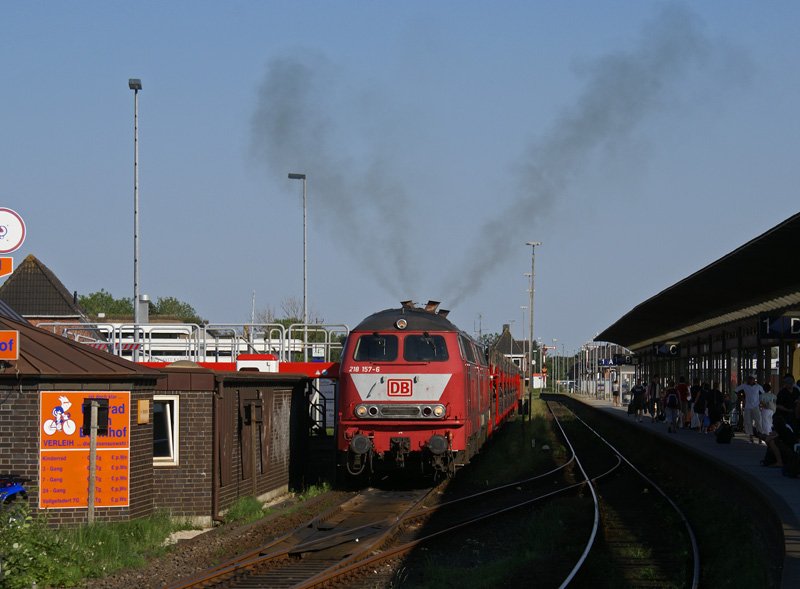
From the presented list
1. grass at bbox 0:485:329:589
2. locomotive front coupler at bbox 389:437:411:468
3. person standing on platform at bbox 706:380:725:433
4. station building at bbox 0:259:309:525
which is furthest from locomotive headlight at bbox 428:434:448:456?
person standing on platform at bbox 706:380:725:433

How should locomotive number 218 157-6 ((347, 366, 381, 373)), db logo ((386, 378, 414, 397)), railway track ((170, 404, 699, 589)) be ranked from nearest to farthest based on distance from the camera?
1. railway track ((170, 404, 699, 589))
2. db logo ((386, 378, 414, 397))
3. locomotive number 218 157-6 ((347, 366, 381, 373))

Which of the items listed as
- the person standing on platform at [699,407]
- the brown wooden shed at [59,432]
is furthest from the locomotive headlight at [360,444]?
the person standing on platform at [699,407]

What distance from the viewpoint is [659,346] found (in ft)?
131

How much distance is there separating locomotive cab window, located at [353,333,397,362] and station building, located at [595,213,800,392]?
6.55 m

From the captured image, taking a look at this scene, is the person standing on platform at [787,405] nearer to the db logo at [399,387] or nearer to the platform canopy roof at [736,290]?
the platform canopy roof at [736,290]

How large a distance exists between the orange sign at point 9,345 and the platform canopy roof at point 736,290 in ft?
36.3

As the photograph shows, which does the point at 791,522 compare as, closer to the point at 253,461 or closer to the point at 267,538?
the point at 267,538

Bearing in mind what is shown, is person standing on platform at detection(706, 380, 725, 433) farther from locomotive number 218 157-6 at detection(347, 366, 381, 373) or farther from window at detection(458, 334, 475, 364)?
locomotive number 218 157-6 at detection(347, 366, 381, 373)

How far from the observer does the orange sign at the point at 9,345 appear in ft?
46.9

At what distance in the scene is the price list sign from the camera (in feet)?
49.6

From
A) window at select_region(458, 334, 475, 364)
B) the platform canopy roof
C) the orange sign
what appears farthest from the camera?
window at select_region(458, 334, 475, 364)

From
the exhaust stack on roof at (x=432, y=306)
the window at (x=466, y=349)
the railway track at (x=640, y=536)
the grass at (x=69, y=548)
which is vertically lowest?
the railway track at (x=640, y=536)

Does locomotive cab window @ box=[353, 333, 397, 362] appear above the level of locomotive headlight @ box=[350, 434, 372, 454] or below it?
above

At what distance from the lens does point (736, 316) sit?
31641 mm
